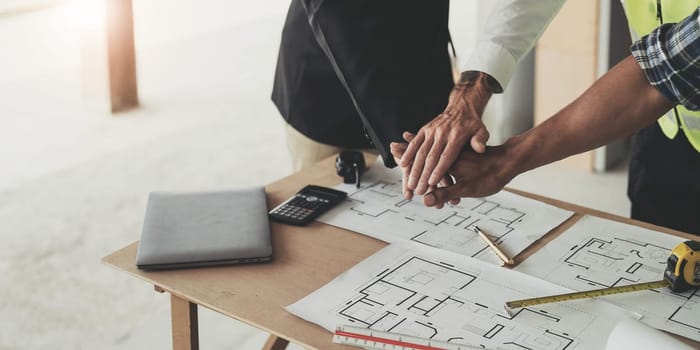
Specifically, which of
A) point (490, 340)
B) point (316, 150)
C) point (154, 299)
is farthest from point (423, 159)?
point (154, 299)

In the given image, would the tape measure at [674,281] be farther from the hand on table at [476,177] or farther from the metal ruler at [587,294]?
the hand on table at [476,177]

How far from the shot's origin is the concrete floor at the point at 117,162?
2725 millimetres

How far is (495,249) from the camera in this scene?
59.4 inches

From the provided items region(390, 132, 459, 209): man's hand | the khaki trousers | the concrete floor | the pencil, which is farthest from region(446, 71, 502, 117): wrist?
the concrete floor

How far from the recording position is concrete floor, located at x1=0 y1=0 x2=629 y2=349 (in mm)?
2725

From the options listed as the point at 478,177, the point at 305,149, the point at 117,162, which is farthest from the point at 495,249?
the point at 117,162

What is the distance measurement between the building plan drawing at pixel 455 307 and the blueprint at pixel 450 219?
77 millimetres

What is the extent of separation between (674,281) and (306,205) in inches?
26.1

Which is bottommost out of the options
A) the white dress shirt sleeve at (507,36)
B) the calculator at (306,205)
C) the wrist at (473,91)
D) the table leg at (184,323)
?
the table leg at (184,323)

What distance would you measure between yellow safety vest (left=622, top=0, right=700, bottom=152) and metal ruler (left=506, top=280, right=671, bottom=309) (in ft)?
1.30

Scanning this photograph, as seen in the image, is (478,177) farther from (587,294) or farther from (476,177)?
(587,294)

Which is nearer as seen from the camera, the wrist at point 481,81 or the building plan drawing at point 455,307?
the building plan drawing at point 455,307

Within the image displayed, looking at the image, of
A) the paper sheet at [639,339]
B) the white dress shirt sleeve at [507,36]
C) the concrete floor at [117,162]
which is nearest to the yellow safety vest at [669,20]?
the white dress shirt sleeve at [507,36]

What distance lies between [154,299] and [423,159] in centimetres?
150
